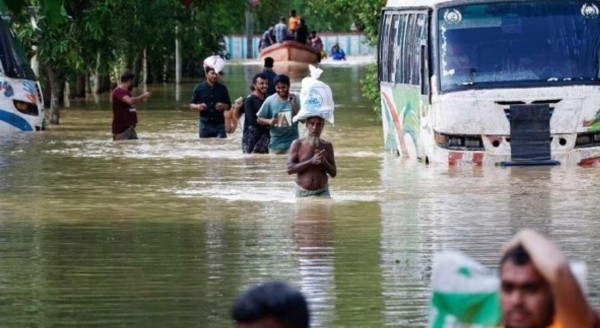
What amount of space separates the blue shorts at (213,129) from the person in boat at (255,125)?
320cm

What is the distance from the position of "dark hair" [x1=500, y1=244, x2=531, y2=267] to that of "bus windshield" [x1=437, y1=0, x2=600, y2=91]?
17.3 metres

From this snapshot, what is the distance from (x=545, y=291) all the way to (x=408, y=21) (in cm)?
2026

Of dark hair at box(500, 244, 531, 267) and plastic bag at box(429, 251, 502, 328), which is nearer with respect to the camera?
dark hair at box(500, 244, 531, 267)

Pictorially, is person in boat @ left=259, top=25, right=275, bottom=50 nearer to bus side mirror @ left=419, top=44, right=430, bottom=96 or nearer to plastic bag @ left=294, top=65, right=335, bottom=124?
bus side mirror @ left=419, top=44, right=430, bottom=96

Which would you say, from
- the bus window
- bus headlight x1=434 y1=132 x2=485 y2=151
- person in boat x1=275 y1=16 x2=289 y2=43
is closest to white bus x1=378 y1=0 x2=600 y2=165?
bus headlight x1=434 y1=132 x2=485 y2=151

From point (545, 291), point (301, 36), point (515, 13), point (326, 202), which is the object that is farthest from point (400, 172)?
point (301, 36)

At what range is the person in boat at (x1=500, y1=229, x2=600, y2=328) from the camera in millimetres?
4855

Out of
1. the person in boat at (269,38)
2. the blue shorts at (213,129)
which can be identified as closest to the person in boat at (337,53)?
the person in boat at (269,38)

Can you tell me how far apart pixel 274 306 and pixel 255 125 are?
19.6 meters

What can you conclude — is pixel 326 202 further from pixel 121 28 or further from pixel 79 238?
pixel 121 28

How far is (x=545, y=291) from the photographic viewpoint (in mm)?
4934

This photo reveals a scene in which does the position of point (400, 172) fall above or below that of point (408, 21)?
below

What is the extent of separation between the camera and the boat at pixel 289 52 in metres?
72.0

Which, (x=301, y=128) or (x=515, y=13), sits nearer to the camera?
(x=515, y=13)
